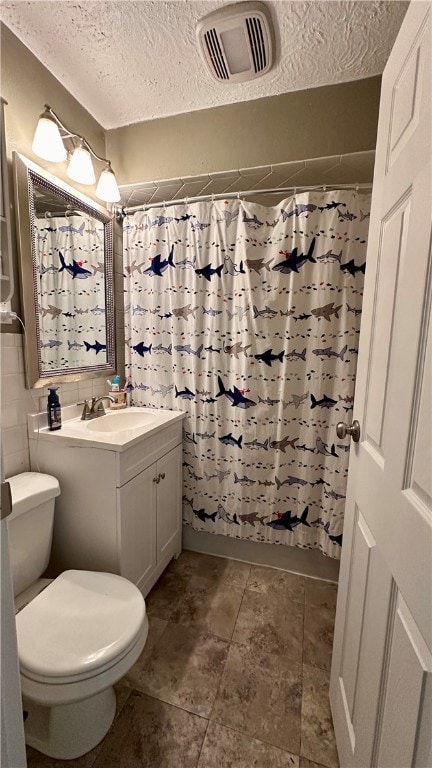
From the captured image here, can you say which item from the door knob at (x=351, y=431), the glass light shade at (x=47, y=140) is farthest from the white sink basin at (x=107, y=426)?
the glass light shade at (x=47, y=140)

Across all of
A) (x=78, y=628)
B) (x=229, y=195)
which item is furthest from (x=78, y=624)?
(x=229, y=195)

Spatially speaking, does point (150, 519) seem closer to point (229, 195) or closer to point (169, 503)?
point (169, 503)

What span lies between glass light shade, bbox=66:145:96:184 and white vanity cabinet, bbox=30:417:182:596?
3.82ft

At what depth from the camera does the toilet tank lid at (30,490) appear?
3.34ft

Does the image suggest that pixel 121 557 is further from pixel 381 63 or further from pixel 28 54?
pixel 381 63

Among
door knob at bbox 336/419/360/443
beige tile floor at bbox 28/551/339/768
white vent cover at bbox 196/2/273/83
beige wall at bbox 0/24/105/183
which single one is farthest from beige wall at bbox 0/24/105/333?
beige tile floor at bbox 28/551/339/768

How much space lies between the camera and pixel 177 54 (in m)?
1.21

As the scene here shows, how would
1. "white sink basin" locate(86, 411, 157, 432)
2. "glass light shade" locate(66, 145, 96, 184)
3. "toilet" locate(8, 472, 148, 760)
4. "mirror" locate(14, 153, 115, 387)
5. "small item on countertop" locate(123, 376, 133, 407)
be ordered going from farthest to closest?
1. "small item on countertop" locate(123, 376, 133, 407)
2. "white sink basin" locate(86, 411, 157, 432)
3. "glass light shade" locate(66, 145, 96, 184)
4. "mirror" locate(14, 153, 115, 387)
5. "toilet" locate(8, 472, 148, 760)

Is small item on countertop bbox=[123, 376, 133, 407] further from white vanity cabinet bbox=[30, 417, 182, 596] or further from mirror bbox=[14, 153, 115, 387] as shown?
white vanity cabinet bbox=[30, 417, 182, 596]

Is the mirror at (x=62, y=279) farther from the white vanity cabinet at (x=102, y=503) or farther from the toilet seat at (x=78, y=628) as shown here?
the toilet seat at (x=78, y=628)

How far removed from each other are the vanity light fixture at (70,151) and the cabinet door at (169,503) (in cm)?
139

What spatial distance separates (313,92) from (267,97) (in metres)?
0.21

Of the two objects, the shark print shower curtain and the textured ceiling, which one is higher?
the textured ceiling

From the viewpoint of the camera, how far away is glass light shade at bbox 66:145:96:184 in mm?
1337
